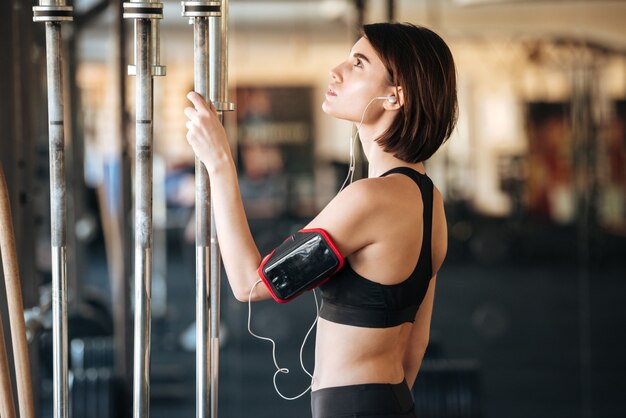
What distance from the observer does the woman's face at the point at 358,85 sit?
5.18ft

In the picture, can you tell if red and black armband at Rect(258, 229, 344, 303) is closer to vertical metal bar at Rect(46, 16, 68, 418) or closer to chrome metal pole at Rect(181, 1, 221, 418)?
chrome metal pole at Rect(181, 1, 221, 418)

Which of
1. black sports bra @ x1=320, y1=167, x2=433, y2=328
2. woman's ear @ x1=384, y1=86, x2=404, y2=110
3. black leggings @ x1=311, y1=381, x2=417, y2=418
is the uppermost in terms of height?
woman's ear @ x1=384, y1=86, x2=404, y2=110

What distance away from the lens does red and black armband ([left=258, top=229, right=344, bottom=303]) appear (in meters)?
1.46

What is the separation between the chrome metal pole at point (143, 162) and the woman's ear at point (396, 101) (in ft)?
1.22

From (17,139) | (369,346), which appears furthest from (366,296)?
(17,139)

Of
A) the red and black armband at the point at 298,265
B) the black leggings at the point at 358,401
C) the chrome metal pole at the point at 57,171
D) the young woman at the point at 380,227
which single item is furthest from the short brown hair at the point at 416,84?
the chrome metal pole at the point at 57,171

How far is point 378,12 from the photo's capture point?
193 inches

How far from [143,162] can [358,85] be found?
387mm

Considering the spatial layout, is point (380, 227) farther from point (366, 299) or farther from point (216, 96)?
point (216, 96)

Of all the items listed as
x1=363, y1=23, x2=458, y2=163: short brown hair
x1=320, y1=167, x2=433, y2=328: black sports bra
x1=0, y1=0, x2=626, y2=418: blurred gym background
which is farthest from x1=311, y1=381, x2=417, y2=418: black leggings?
x1=0, y1=0, x2=626, y2=418: blurred gym background

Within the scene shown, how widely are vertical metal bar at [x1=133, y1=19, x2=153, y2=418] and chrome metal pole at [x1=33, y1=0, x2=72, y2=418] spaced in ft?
0.42

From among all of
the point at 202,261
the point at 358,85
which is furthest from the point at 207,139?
the point at 358,85

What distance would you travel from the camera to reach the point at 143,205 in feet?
4.67

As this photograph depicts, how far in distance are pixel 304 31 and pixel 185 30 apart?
60 cm
